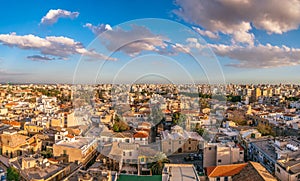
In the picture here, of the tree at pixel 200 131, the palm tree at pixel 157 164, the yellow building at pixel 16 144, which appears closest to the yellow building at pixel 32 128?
the yellow building at pixel 16 144

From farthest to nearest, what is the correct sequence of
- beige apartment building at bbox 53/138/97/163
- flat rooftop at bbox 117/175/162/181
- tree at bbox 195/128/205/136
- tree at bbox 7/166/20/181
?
tree at bbox 195/128/205/136, beige apartment building at bbox 53/138/97/163, tree at bbox 7/166/20/181, flat rooftop at bbox 117/175/162/181

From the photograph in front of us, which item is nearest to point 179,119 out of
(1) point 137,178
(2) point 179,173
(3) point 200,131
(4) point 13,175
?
(3) point 200,131

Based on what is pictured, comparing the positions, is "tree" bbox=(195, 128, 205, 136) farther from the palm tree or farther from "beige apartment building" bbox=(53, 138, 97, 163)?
"beige apartment building" bbox=(53, 138, 97, 163)

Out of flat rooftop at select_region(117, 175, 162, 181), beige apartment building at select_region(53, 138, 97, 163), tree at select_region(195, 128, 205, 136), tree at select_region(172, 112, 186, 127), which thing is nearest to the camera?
flat rooftop at select_region(117, 175, 162, 181)

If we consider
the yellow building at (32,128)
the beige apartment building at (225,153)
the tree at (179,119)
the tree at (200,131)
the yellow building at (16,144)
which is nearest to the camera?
the beige apartment building at (225,153)

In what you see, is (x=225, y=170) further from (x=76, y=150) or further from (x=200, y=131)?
(x=200, y=131)

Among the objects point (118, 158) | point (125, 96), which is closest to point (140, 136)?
point (118, 158)

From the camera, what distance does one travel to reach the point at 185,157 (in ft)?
18.2

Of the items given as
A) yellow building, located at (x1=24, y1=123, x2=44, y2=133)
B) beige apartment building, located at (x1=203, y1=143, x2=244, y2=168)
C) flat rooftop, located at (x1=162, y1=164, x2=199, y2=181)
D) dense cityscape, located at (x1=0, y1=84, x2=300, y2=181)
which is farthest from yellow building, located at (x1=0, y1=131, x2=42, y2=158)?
beige apartment building, located at (x1=203, y1=143, x2=244, y2=168)

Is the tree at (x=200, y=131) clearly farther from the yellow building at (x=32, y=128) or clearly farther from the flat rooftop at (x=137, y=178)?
the yellow building at (x=32, y=128)

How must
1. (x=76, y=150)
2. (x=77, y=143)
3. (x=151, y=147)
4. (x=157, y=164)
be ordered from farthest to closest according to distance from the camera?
(x=151, y=147) < (x=77, y=143) < (x=76, y=150) < (x=157, y=164)

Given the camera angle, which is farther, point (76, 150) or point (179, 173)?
point (76, 150)

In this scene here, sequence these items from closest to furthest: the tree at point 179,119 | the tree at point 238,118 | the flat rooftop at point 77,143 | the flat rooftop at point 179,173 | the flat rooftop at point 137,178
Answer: the flat rooftop at point 179,173 < the flat rooftop at point 137,178 < the flat rooftop at point 77,143 < the tree at point 179,119 < the tree at point 238,118

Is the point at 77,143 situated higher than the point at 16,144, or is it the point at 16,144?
the point at 77,143
